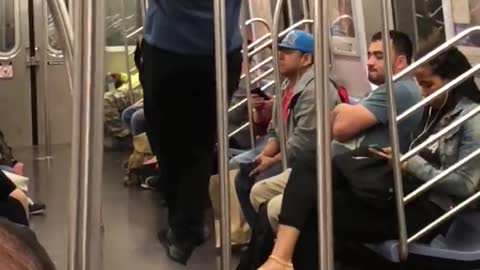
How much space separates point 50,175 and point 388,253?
447cm

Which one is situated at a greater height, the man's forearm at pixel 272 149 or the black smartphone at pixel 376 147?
the black smartphone at pixel 376 147

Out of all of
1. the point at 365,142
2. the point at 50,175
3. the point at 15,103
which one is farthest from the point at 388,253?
the point at 15,103

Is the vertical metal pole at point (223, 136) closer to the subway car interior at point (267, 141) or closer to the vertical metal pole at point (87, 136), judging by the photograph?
the subway car interior at point (267, 141)

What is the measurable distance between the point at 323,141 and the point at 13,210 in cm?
163

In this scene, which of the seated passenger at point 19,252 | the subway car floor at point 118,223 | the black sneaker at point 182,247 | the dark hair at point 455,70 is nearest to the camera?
the seated passenger at point 19,252

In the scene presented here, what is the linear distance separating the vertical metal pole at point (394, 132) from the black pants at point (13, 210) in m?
1.20

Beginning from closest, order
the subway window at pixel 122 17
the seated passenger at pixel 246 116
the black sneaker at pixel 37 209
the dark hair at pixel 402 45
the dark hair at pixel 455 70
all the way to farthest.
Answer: the dark hair at pixel 455 70
the dark hair at pixel 402 45
the seated passenger at pixel 246 116
the black sneaker at pixel 37 209
the subway window at pixel 122 17

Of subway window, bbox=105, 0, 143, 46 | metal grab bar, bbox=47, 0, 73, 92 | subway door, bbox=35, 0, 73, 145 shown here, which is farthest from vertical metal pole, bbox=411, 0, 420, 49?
subway door, bbox=35, 0, 73, 145

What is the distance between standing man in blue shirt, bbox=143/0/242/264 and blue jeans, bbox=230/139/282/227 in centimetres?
88

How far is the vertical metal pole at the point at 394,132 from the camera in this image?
240cm

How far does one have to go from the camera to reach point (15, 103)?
8609 mm

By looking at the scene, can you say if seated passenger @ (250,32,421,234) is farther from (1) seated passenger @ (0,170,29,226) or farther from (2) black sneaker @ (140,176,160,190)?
(2) black sneaker @ (140,176,160,190)

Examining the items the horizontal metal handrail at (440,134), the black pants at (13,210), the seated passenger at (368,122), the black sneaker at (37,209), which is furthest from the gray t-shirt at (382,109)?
the black sneaker at (37,209)

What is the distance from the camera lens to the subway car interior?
104cm
